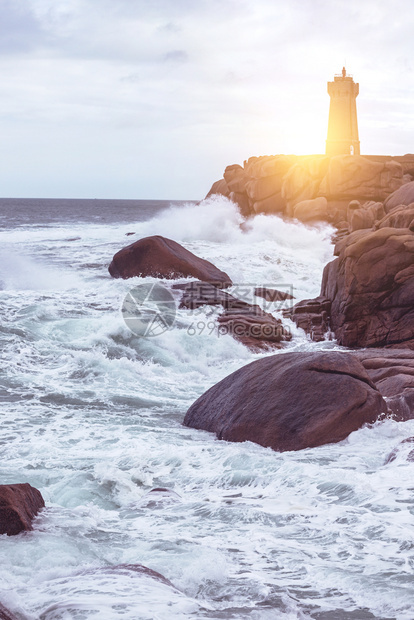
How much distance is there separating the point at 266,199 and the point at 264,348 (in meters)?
25.7

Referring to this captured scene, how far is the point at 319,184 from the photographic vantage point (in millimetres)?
34125

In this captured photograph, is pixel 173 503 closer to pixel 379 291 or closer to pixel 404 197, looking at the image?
pixel 379 291

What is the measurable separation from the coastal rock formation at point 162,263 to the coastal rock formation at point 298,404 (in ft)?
29.3

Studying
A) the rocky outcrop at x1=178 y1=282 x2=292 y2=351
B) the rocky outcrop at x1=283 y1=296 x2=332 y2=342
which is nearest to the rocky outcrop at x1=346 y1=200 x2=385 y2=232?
the rocky outcrop at x1=178 y1=282 x2=292 y2=351

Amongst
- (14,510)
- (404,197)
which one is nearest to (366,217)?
(404,197)

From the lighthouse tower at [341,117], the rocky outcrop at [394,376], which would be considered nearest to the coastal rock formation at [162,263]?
the rocky outcrop at [394,376]

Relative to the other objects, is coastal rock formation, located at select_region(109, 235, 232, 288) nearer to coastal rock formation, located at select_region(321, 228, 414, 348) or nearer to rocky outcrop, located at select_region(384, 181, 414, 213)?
coastal rock formation, located at select_region(321, 228, 414, 348)

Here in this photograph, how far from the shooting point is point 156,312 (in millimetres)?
13547

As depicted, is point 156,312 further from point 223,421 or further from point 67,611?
point 67,611

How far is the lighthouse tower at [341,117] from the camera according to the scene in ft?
140

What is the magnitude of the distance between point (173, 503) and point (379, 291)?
24.7 feet

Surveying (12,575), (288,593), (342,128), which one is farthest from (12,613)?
(342,128)

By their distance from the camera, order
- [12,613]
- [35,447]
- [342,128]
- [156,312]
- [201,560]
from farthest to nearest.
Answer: [342,128], [156,312], [35,447], [201,560], [12,613]

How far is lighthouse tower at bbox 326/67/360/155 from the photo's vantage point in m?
42.5
